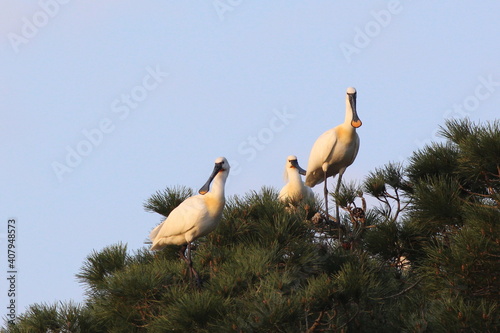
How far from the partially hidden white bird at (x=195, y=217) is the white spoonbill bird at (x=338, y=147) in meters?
2.07

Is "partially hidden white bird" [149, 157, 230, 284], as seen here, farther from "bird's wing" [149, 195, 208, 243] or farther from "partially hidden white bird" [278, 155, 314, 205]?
"partially hidden white bird" [278, 155, 314, 205]

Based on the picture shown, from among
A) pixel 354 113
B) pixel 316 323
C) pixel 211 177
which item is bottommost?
pixel 316 323

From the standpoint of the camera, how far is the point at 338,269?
723 centimetres

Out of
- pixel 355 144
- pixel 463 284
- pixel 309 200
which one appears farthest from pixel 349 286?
pixel 355 144

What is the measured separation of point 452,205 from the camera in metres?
7.93

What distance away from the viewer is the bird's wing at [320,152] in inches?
432

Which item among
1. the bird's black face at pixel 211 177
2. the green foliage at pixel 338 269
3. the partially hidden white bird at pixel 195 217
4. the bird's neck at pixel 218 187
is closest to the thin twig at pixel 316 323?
the green foliage at pixel 338 269

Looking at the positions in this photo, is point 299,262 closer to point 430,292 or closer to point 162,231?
point 430,292

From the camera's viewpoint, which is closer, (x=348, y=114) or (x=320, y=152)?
(x=320, y=152)

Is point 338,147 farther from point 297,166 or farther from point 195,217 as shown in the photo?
point 195,217

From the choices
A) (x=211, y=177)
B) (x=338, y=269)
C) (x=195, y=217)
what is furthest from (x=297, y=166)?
(x=338, y=269)

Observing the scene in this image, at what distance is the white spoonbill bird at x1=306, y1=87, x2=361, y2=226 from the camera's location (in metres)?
11.0

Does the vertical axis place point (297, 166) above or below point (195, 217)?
above

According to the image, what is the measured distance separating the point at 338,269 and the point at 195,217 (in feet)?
5.73
